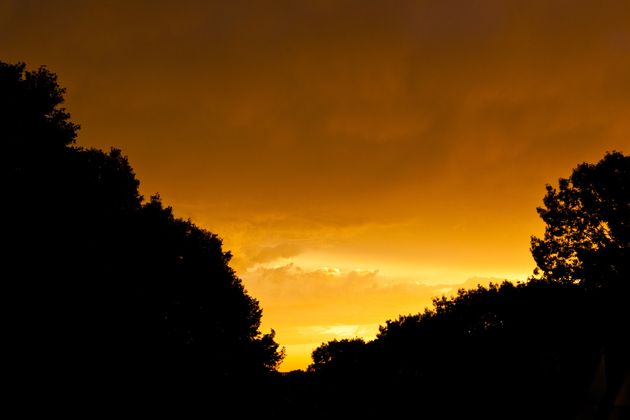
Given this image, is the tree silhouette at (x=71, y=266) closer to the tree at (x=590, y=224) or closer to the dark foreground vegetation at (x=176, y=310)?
the dark foreground vegetation at (x=176, y=310)

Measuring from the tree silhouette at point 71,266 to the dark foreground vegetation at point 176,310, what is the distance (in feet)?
0.18

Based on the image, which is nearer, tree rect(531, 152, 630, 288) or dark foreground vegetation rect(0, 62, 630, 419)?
dark foreground vegetation rect(0, 62, 630, 419)

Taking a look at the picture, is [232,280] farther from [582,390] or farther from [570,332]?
[582,390]

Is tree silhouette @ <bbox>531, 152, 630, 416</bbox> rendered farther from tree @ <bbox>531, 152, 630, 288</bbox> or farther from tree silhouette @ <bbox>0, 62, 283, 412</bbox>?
tree silhouette @ <bbox>0, 62, 283, 412</bbox>

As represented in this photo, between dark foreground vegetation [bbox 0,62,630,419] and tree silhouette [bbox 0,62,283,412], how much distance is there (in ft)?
0.18

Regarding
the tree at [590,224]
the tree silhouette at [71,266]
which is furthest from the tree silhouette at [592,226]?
the tree silhouette at [71,266]

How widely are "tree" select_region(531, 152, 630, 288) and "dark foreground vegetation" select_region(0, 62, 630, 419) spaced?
0.36 ft

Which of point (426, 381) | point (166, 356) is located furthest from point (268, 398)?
point (166, 356)

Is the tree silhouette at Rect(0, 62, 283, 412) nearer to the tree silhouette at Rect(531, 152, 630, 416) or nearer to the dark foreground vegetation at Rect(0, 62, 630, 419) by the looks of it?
the dark foreground vegetation at Rect(0, 62, 630, 419)

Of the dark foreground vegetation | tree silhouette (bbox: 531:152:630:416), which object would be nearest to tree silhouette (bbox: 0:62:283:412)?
the dark foreground vegetation

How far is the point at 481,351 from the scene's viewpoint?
162ft

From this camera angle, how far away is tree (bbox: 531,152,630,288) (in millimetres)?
38156

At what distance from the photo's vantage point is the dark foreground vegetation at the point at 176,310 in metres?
16.5

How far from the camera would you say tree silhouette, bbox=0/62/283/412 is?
56.5 ft
